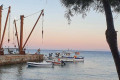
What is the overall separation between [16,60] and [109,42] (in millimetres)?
60518

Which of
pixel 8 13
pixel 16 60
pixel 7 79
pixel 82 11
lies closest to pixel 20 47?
pixel 16 60

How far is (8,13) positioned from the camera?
225 feet

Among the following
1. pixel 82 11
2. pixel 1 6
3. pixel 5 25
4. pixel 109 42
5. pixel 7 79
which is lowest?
pixel 7 79

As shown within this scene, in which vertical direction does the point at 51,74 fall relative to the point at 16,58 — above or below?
below

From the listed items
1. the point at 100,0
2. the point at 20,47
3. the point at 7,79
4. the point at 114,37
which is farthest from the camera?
the point at 20,47

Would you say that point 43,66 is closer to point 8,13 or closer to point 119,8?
point 8,13

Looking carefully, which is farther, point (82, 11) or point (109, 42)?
point (82, 11)

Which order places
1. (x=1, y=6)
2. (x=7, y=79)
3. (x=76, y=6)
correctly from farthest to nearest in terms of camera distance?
(x=1, y=6), (x=7, y=79), (x=76, y=6)

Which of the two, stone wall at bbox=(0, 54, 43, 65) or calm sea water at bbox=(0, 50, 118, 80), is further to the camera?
stone wall at bbox=(0, 54, 43, 65)

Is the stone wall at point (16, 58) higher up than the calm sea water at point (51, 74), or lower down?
higher up

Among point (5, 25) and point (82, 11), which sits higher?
point (5, 25)

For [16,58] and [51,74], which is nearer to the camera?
[51,74]

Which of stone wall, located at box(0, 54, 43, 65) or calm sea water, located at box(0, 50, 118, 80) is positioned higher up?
stone wall, located at box(0, 54, 43, 65)

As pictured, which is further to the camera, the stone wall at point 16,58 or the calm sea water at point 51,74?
the stone wall at point 16,58
